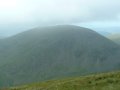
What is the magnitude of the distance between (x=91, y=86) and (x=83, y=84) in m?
1.78

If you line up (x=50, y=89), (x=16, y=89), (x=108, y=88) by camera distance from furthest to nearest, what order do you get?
(x=16, y=89), (x=50, y=89), (x=108, y=88)

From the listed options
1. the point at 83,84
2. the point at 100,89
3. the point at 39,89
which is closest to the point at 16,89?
the point at 39,89

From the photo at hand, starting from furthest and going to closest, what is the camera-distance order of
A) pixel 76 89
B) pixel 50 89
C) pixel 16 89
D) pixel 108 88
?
pixel 16 89
pixel 50 89
pixel 76 89
pixel 108 88

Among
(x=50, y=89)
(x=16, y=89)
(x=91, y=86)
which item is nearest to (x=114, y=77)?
(x=91, y=86)

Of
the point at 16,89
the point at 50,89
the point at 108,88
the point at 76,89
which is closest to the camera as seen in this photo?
the point at 108,88

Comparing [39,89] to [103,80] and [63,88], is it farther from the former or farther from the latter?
[103,80]

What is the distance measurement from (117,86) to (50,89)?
7.56 meters

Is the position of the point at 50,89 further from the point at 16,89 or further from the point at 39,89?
the point at 16,89

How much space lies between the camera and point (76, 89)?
31266 mm

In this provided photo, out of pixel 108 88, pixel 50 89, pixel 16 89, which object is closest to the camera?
pixel 108 88

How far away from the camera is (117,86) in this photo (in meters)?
29.2

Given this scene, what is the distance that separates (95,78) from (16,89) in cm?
1153

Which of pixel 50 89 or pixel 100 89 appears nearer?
pixel 100 89

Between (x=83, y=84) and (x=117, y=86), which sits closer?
(x=117, y=86)
